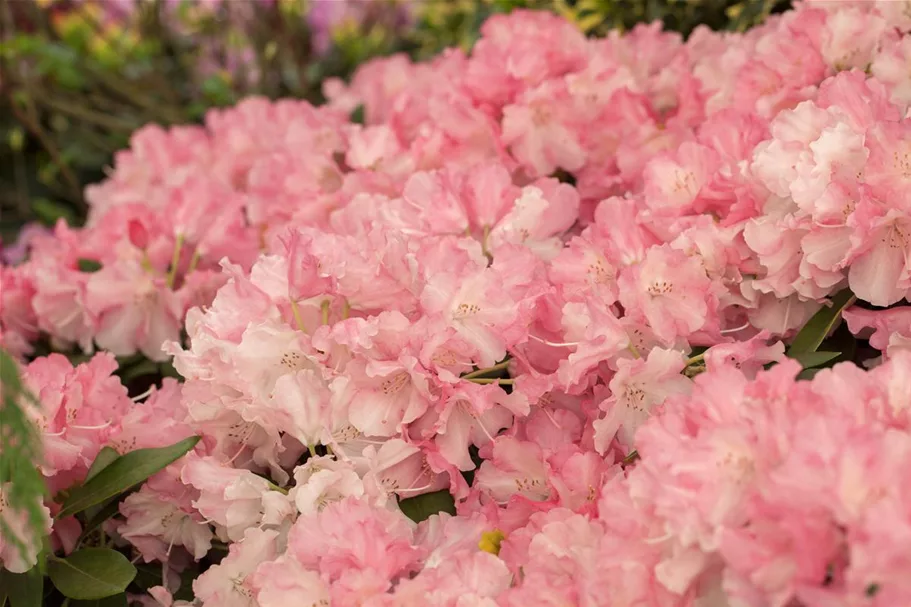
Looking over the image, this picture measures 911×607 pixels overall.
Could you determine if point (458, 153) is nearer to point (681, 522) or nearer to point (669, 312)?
point (669, 312)

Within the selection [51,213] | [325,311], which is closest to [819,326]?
[325,311]

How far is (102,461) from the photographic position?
0.95 metres

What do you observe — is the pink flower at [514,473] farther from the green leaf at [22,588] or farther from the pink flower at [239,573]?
the green leaf at [22,588]

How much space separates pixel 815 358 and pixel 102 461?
2.21 ft

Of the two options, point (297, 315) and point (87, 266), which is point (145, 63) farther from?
point (297, 315)

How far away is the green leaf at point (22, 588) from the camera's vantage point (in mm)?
873

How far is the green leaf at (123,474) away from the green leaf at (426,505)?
21cm

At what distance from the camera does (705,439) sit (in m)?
0.67

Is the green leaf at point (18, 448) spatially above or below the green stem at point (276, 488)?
above

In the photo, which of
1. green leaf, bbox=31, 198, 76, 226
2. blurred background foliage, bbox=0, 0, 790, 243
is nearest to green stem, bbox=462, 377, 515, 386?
blurred background foliage, bbox=0, 0, 790, 243

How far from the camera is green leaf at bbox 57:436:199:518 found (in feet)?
3.00

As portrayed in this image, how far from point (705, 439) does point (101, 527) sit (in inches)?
24.7

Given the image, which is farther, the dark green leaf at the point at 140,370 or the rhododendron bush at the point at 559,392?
the dark green leaf at the point at 140,370

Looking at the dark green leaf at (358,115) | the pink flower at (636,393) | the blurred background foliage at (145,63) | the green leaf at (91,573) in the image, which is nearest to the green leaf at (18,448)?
the green leaf at (91,573)
